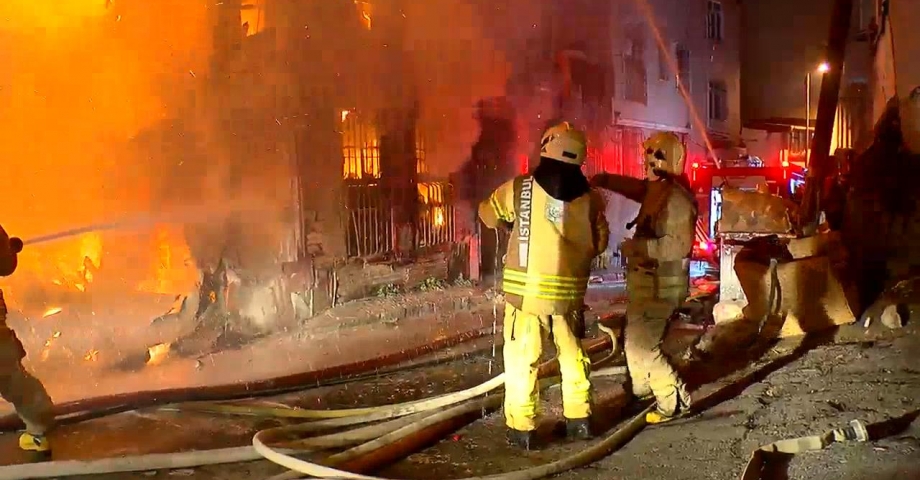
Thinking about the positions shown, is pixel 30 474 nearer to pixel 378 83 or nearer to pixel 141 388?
pixel 141 388

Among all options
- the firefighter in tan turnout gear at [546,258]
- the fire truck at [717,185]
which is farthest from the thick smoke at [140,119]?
the fire truck at [717,185]

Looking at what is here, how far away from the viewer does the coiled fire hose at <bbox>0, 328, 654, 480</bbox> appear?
12.1 ft

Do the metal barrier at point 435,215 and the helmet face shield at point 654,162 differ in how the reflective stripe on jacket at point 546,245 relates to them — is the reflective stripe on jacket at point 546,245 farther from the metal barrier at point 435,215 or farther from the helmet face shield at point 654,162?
the metal barrier at point 435,215

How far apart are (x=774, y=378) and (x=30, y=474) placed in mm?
4772

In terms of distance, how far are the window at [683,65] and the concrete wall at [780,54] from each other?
18.7 ft

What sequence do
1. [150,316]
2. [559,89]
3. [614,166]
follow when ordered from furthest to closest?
[614,166]
[559,89]
[150,316]

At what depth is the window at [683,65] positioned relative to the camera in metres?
20.4

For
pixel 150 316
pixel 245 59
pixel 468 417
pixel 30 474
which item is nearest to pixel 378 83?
pixel 245 59

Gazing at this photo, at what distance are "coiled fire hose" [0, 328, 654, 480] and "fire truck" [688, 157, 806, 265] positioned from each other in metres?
9.53

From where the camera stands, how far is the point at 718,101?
2272 centimetres

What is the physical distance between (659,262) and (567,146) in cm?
108

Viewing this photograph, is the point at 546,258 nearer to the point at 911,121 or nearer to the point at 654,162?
the point at 654,162

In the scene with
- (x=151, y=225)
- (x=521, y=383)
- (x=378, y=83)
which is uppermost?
(x=378, y=83)

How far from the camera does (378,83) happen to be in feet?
33.4
